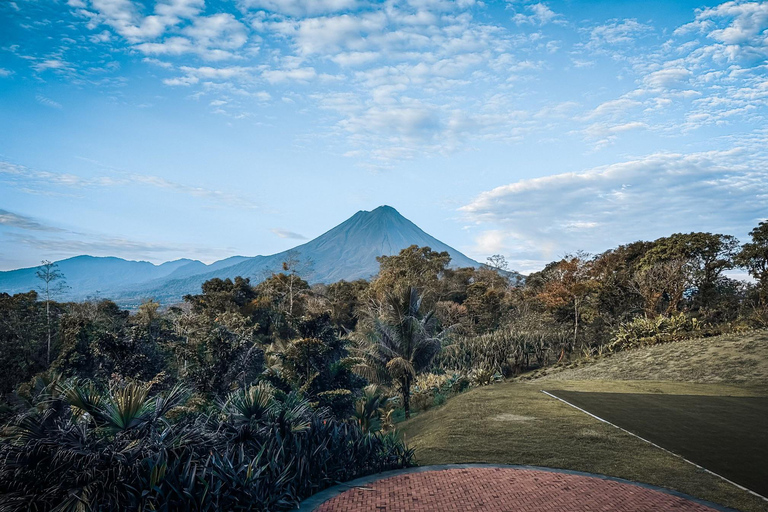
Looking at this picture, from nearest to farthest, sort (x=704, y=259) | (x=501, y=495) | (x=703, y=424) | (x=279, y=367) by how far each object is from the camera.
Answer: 1. (x=501, y=495)
2. (x=703, y=424)
3. (x=279, y=367)
4. (x=704, y=259)

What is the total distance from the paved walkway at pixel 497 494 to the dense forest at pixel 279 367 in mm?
558

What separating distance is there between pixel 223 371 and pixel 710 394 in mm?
12440

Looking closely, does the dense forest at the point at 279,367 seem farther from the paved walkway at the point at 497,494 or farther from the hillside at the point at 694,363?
the hillside at the point at 694,363

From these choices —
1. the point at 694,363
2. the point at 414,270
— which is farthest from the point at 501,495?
the point at 414,270

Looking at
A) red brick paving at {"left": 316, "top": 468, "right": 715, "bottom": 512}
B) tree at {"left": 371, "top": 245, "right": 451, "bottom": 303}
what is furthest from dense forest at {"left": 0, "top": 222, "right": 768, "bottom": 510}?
red brick paving at {"left": 316, "top": 468, "right": 715, "bottom": 512}

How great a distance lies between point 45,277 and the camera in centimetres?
2300

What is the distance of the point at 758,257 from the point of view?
64.2 ft

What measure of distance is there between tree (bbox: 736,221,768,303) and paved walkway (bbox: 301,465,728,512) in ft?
64.0

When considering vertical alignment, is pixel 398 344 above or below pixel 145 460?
above

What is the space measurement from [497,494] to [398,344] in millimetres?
8316

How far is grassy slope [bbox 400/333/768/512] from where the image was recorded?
5.96 metres

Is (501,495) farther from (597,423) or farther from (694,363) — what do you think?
(694,363)

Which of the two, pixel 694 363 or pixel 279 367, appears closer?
pixel 279 367

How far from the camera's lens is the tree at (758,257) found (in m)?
19.1
